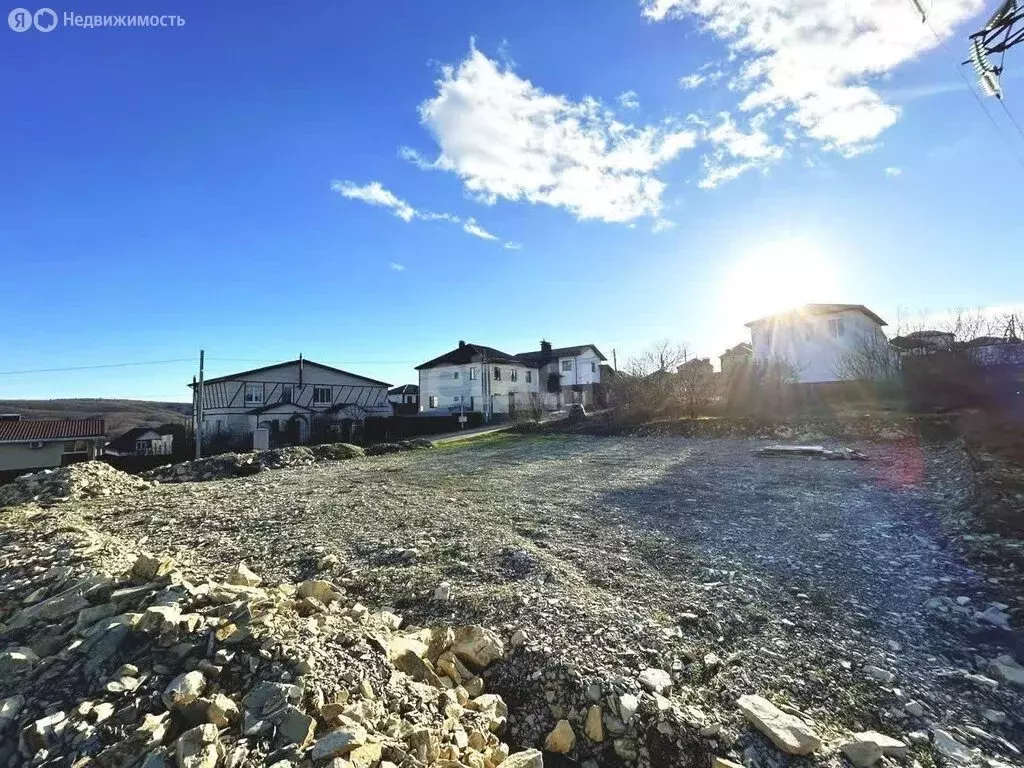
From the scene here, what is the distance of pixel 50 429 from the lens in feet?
81.5

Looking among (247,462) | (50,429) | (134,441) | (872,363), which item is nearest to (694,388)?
(872,363)

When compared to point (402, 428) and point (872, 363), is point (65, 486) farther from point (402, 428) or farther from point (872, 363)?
point (872, 363)

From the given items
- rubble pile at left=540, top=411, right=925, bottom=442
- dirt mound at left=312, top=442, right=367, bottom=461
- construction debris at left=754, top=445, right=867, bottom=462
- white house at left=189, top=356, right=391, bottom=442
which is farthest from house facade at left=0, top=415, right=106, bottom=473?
construction debris at left=754, top=445, right=867, bottom=462

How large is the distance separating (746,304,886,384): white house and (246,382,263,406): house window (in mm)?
31855

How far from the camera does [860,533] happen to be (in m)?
6.01

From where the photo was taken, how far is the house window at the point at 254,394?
3022cm

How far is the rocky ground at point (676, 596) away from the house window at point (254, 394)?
894 inches

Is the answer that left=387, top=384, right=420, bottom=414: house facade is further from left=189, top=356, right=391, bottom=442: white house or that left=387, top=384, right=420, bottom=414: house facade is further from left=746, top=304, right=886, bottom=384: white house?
left=746, top=304, right=886, bottom=384: white house

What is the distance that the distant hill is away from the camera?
40.8m

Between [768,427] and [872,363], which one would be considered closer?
[768,427]

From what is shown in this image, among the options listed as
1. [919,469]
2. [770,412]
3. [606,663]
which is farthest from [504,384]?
[606,663]

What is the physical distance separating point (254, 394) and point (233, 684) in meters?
32.1

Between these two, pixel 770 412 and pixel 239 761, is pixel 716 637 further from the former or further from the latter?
pixel 770 412

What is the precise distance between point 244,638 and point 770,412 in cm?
2271
